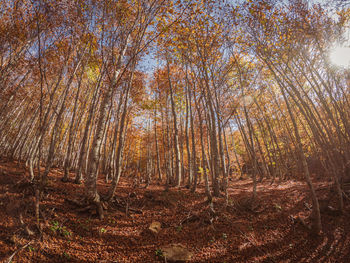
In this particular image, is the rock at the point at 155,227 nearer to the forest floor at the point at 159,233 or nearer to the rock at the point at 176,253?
the forest floor at the point at 159,233

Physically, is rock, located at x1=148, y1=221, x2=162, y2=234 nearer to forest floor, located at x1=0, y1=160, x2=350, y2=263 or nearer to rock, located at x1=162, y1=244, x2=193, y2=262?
forest floor, located at x1=0, y1=160, x2=350, y2=263

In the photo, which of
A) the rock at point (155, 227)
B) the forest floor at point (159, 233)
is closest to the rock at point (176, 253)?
the forest floor at point (159, 233)

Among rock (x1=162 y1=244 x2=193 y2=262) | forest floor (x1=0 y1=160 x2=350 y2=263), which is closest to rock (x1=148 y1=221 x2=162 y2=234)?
forest floor (x1=0 y1=160 x2=350 y2=263)

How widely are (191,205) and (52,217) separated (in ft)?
16.1

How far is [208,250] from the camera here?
4305 mm

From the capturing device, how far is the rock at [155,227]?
4.75 m

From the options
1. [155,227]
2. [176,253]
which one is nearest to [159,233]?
[155,227]

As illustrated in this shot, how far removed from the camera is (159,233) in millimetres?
4801

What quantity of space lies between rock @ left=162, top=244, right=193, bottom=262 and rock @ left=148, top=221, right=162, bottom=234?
0.82 m

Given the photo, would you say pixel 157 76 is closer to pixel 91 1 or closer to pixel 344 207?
pixel 91 1

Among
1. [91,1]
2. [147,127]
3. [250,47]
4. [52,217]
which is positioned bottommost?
[52,217]

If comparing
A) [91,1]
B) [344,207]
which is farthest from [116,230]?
[344,207]

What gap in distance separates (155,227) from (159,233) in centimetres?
21

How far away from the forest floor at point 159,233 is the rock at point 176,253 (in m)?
0.19
